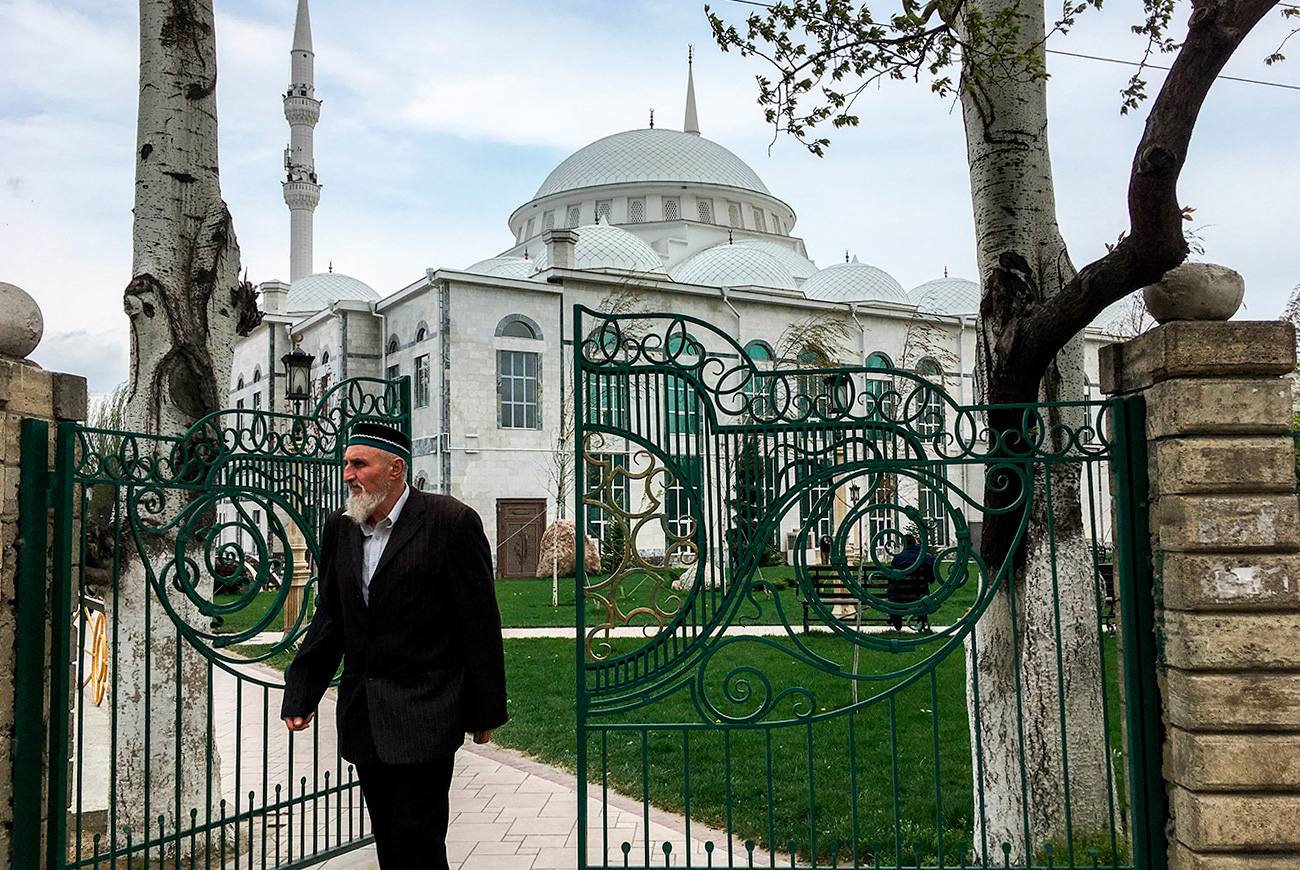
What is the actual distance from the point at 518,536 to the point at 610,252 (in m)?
11.3

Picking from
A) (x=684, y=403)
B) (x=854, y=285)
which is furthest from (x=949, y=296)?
(x=684, y=403)

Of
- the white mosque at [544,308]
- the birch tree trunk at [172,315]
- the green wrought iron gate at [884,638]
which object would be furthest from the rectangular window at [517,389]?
the birch tree trunk at [172,315]

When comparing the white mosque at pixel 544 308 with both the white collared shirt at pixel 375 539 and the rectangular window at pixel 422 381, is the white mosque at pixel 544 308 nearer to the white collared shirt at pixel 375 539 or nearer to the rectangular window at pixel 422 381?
the rectangular window at pixel 422 381

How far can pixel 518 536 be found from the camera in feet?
88.3

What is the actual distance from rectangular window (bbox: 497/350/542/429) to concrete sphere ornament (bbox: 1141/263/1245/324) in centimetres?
2410

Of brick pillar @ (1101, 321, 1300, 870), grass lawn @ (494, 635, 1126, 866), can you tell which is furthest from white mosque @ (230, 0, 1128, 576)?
brick pillar @ (1101, 321, 1300, 870)

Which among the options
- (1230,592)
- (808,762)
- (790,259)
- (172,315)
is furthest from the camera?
(790,259)

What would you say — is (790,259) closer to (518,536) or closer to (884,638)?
(518,536)

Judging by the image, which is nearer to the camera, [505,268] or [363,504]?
[363,504]

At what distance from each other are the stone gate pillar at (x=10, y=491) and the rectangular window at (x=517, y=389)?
76.9ft

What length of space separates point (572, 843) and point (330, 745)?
329 centimetres

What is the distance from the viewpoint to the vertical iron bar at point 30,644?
3723 mm

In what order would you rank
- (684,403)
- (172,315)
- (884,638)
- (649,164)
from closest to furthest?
(884,638)
(172,315)
(684,403)
(649,164)

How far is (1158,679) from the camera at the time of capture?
A: 3.86 meters
